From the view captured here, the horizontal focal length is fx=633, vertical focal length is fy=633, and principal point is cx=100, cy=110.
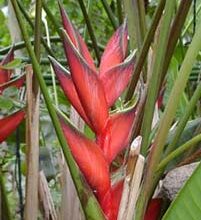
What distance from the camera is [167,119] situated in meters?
0.55

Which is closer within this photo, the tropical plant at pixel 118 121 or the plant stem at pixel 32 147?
the tropical plant at pixel 118 121

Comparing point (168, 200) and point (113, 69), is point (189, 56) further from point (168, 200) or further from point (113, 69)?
point (168, 200)

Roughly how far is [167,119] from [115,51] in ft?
0.37

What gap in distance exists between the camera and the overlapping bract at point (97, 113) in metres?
0.56

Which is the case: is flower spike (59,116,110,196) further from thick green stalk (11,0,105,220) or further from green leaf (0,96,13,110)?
green leaf (0,96,13,110)

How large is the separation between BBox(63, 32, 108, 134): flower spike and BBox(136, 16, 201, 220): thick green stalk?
0.06m

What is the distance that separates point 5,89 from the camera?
27.2 inches

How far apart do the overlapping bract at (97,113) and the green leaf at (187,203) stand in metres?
0.07

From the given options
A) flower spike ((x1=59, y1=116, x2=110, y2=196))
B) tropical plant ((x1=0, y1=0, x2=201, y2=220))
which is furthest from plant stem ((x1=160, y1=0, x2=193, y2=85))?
flower spike ((x1=59, y1=116, x2=110, y2=196))

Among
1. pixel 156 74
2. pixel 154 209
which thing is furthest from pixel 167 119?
pixel 154 209

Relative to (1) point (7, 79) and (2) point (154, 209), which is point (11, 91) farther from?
(2) point (154, 209)

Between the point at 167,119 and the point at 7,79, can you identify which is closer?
the point at 167,119

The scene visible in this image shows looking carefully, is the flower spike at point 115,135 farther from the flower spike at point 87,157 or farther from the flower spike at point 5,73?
the flower spike at point 5,73

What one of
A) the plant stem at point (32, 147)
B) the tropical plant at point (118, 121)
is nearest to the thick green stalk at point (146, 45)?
the tropical plant at point (118, 121)
